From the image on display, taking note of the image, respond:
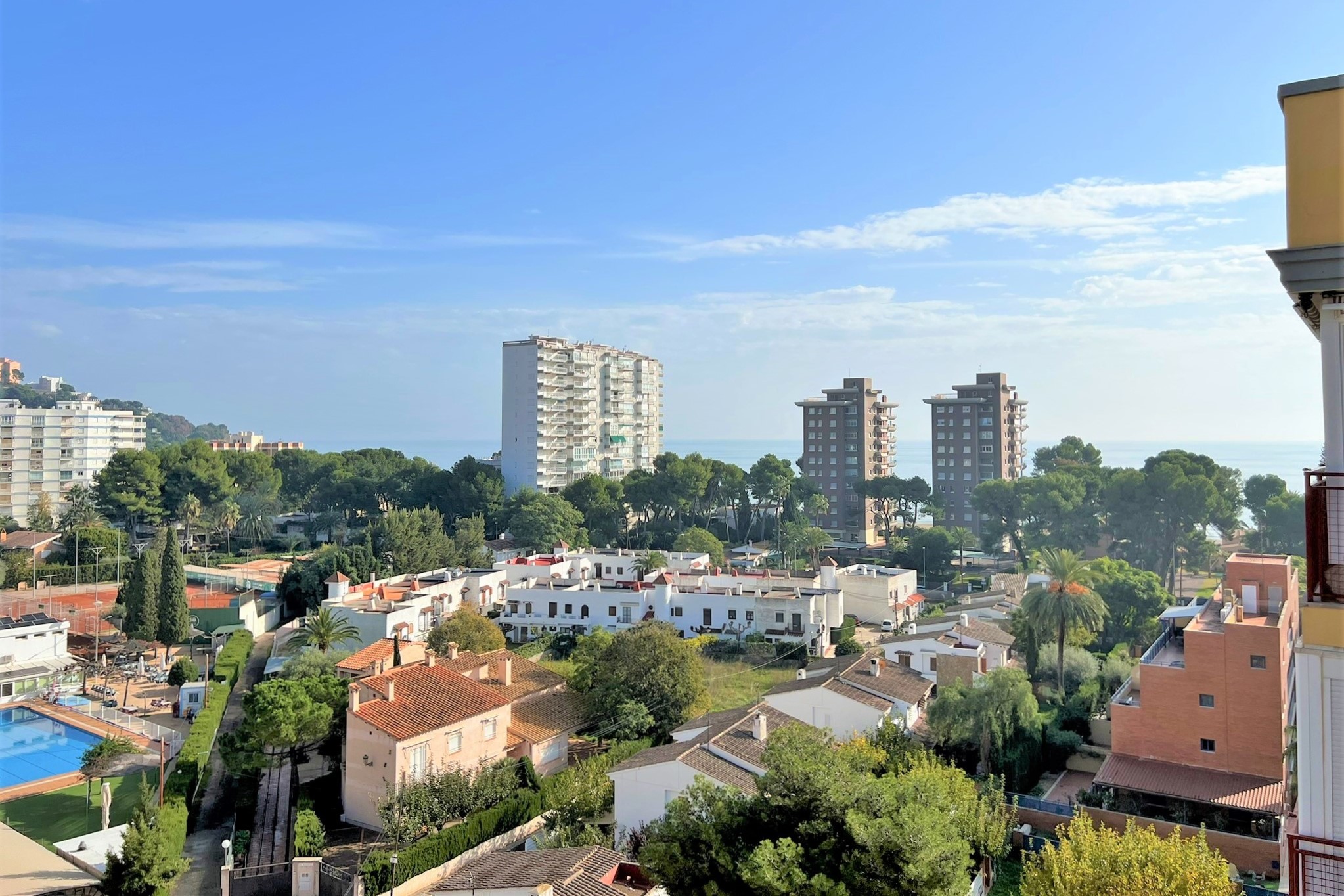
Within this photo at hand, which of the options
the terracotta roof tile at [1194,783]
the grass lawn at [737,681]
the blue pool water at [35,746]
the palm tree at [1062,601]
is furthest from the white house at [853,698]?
the blue pool water at [35,746]

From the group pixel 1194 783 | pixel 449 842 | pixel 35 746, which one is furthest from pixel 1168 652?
pixel 35 746

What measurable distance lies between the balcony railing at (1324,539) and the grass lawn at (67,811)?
29.0 metres

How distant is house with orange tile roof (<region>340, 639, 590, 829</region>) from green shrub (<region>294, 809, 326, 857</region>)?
6.08 ft

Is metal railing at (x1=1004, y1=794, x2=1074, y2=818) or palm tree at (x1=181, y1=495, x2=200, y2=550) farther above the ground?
palm tree at (x1=181, y1=495, x2=200, y2=550)

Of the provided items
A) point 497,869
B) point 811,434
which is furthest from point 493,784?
point 811,434

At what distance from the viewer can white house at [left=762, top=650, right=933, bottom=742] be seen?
26641mm

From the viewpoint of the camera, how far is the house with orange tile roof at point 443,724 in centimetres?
2359

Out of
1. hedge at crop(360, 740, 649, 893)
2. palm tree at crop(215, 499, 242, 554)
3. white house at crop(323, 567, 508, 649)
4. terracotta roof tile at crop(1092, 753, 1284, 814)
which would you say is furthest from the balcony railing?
palm tree at crop(215, 499, 242, 554)

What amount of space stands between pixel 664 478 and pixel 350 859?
182ft

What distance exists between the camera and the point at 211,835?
954 inches

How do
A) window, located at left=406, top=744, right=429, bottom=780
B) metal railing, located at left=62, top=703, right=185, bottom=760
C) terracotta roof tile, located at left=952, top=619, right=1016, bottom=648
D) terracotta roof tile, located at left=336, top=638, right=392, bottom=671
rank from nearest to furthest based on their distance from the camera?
1. window, located at left=406, top=744, right=429, bottom=780
2. metal railing, located at left=62, top=703, right=185, bottom=760
3. terracotta roof tile, located at left=336, top=638, right=392, bottom=671
4. terracotta roof tile, located at left=952, top=619, right=1016, bottom=648

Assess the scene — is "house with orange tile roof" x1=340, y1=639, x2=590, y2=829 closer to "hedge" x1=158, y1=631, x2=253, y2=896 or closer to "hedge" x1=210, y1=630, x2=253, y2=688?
"hedge" x1=158, y1=631, x2=253, y2=896

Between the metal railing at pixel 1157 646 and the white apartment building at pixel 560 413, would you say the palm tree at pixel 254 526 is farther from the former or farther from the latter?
the metal railing at pixel 1157 646

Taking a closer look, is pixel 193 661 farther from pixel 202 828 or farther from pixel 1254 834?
pixel 1254 834
